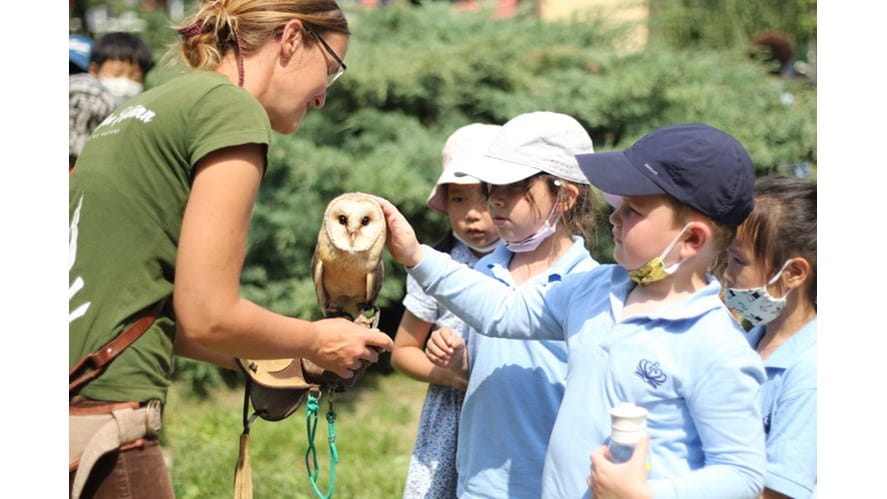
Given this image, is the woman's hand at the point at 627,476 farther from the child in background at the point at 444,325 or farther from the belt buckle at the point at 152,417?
the child in background at the point at 444,325

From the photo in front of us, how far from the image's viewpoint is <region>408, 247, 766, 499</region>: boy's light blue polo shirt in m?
2.13

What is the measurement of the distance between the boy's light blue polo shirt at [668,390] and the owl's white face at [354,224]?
532mm

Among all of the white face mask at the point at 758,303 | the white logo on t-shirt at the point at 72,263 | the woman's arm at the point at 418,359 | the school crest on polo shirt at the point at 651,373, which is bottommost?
the woman's arm at the point at 418,359

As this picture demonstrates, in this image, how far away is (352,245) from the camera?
261 centimetres

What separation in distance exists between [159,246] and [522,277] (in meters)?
1.28

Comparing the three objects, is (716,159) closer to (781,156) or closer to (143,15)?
(781,156)

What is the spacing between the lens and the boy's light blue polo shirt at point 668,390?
2.13 metres

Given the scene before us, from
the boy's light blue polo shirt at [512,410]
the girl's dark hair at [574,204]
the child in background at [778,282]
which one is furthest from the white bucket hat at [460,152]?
the child in background at [778,282]

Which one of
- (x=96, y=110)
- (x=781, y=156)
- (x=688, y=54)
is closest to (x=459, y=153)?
(x=96, y=110)

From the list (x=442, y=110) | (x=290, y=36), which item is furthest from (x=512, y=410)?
(x=442, y=110)

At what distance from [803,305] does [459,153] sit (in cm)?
143

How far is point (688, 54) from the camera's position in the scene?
26.3 feet

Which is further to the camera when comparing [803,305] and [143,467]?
[803,305]

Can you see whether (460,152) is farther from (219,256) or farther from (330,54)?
(219,256)
